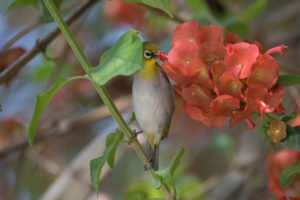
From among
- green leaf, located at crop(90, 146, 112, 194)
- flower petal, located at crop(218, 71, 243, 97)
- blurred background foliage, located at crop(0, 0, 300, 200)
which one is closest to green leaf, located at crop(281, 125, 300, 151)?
flower petal, located at crop(218, 71, 243, 97)

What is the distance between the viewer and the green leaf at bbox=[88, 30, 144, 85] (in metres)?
0.61

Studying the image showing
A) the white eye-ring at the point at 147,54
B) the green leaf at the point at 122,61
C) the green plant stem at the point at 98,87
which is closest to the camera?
the green leaf at the point at 122,61

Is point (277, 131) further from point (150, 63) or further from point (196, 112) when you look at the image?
point (150, 63)

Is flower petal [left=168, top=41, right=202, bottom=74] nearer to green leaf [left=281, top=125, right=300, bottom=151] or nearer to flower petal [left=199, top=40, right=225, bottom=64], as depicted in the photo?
flower petal [left=199, top=40, right=225, bottom=64]

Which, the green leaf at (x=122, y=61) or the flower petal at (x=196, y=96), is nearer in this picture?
the green leaf at (x=122, y=61)

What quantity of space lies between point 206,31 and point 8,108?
6.04 feet

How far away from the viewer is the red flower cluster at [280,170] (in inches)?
43.4

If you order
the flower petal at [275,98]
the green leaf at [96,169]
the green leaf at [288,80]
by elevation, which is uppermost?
the green leaf at [96,169]

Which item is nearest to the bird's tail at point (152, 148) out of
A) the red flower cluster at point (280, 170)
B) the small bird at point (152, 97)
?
the small bird at point (152, 97)

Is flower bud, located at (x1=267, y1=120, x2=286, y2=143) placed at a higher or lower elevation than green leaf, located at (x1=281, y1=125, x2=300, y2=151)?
higher

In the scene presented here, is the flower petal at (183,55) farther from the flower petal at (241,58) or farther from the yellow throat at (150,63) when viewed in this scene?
the yellow throat at (150,63)

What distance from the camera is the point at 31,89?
8.57ft

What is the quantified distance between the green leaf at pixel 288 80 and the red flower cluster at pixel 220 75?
0.04ft

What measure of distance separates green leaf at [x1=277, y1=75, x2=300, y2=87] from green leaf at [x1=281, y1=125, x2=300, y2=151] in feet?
0.32
